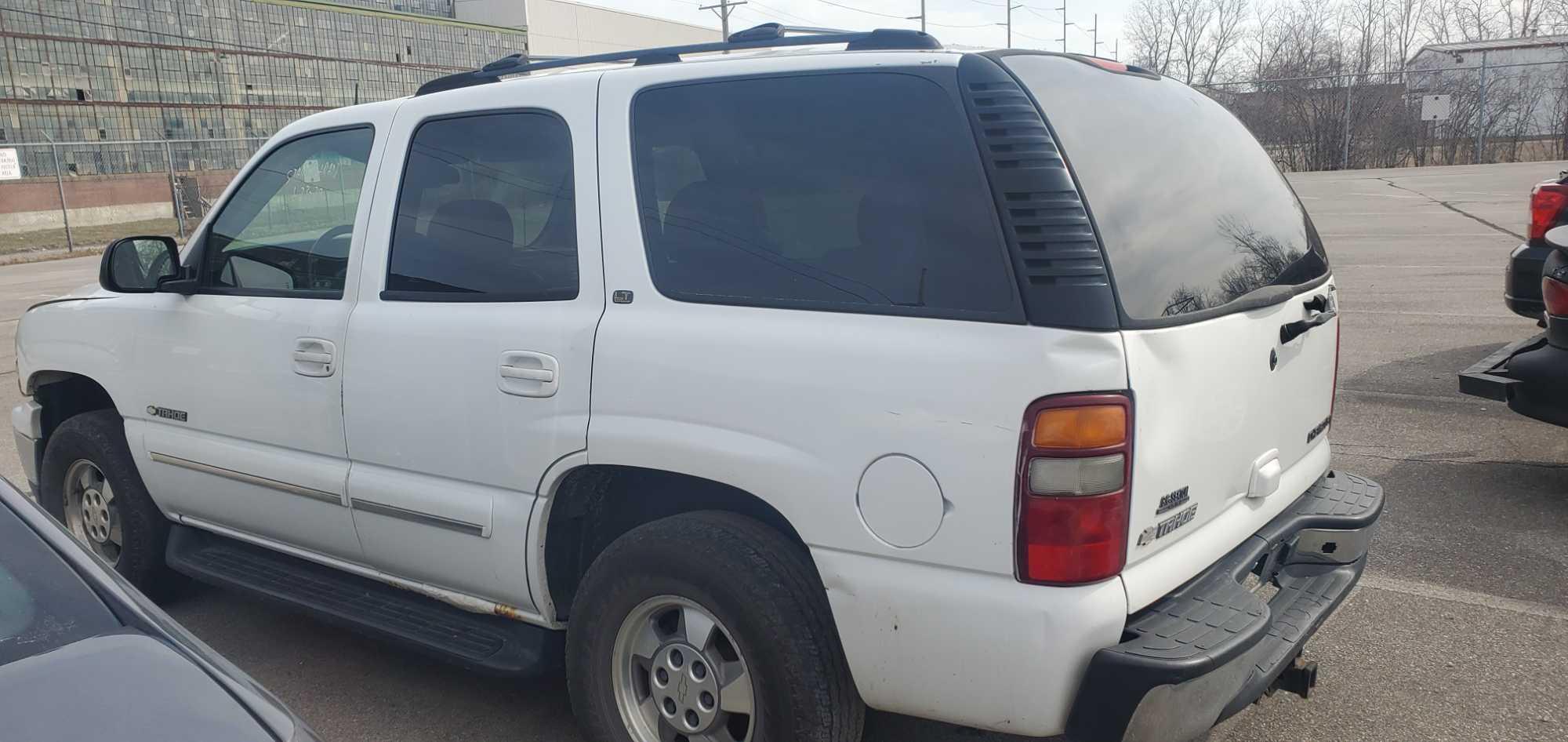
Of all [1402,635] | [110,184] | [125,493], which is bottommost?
[1402,635]

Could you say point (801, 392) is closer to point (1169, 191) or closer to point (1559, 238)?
point (1169, 191)

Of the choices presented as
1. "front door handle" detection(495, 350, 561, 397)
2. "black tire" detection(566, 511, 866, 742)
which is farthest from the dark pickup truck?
"front door handle" detection(495, 350, 561, 397)

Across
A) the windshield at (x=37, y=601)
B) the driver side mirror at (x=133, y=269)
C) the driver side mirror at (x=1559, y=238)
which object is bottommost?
the windshield at (x=37, y=601)

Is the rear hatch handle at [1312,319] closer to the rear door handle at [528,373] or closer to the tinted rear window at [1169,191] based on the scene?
the tinted rear window at [1169,191]

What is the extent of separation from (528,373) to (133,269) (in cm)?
202

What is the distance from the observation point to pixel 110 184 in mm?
40156

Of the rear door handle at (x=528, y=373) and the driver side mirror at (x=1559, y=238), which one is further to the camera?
the driver side mirror at (x=1559, y=238)

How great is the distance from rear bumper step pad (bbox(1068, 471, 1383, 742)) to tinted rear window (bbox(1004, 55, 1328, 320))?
0.66 m

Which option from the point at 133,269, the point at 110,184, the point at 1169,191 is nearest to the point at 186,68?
the point at 110,184

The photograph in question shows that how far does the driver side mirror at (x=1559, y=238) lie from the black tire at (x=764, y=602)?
13.0 feet

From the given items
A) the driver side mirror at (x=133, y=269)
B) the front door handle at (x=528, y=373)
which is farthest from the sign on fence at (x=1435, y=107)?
the front door handle at (x=528, y=373)

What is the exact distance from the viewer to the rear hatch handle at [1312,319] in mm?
3020

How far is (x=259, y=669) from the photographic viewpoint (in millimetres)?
4094

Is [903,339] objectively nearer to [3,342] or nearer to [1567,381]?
[1567,381]
